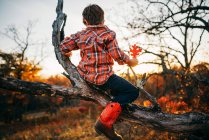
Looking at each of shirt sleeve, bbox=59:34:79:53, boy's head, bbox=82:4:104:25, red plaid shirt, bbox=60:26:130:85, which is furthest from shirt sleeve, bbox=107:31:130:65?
shirt sleeve, bbox=59:34:79:53

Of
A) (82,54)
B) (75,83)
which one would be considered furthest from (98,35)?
(75,83)

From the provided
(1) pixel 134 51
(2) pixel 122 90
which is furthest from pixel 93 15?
(2) pixel 122 90

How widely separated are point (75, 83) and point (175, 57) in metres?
10.9

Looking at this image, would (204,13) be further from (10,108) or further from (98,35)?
(10,108)

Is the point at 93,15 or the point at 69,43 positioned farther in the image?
the point at 69,43

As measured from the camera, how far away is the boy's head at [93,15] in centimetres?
282

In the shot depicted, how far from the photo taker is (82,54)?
2980 mm

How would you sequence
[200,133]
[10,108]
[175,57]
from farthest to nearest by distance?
[10,108], [175,57], [200,133]

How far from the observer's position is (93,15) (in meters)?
2.82

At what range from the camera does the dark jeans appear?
2.79 metres

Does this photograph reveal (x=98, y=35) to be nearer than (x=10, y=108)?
Yes

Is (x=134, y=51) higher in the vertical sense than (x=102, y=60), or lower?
higher

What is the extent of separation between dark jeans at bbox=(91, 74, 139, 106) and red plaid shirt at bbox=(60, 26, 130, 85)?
10 cm

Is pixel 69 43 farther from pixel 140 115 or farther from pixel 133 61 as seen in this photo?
pixel 140 115
